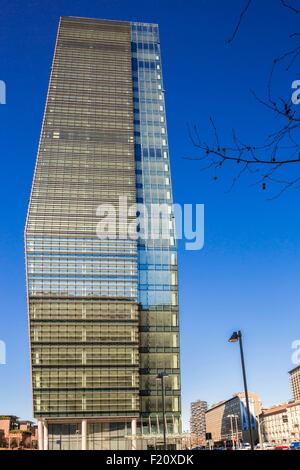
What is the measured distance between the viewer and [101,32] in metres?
161

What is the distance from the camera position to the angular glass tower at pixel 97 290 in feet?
360

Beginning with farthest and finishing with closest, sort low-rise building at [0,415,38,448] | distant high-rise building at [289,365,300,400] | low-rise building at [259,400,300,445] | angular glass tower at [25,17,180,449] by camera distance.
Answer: distant high-rise building at [289,365,300,400], low-rise building at [259,400,300,445], low-rise building at [0,415,38,448], angular glass tower at [25,17,180,449]

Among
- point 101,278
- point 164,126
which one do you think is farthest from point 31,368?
point 164,126

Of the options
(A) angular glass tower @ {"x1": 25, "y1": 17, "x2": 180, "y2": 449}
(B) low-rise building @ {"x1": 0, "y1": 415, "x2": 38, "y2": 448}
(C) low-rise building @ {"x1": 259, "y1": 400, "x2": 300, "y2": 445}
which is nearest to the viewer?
(A) angular glass tower @ {"x1": 25, "y1": 17, "x2": 180, "y2": 449}

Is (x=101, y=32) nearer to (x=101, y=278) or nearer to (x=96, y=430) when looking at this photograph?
(x=101, y=278)

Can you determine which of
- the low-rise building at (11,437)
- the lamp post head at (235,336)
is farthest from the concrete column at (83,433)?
the lamp post head at (235,336)

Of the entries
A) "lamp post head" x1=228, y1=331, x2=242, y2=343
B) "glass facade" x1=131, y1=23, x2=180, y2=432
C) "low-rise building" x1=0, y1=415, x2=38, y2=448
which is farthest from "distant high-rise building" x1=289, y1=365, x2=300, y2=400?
"lamp post head" x1=228, y1=331, x2=242, y2=343

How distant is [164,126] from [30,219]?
45768 mm

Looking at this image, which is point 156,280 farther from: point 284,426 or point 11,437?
point 284,426

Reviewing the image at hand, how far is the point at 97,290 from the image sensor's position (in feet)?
378

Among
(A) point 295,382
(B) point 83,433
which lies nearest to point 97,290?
(B) point 83,433

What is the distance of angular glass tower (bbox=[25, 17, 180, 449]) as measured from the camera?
10969 centimetres

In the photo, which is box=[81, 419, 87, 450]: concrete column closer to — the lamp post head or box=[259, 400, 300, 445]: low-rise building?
box=[259, 400, 300, 445]: low-rise building
